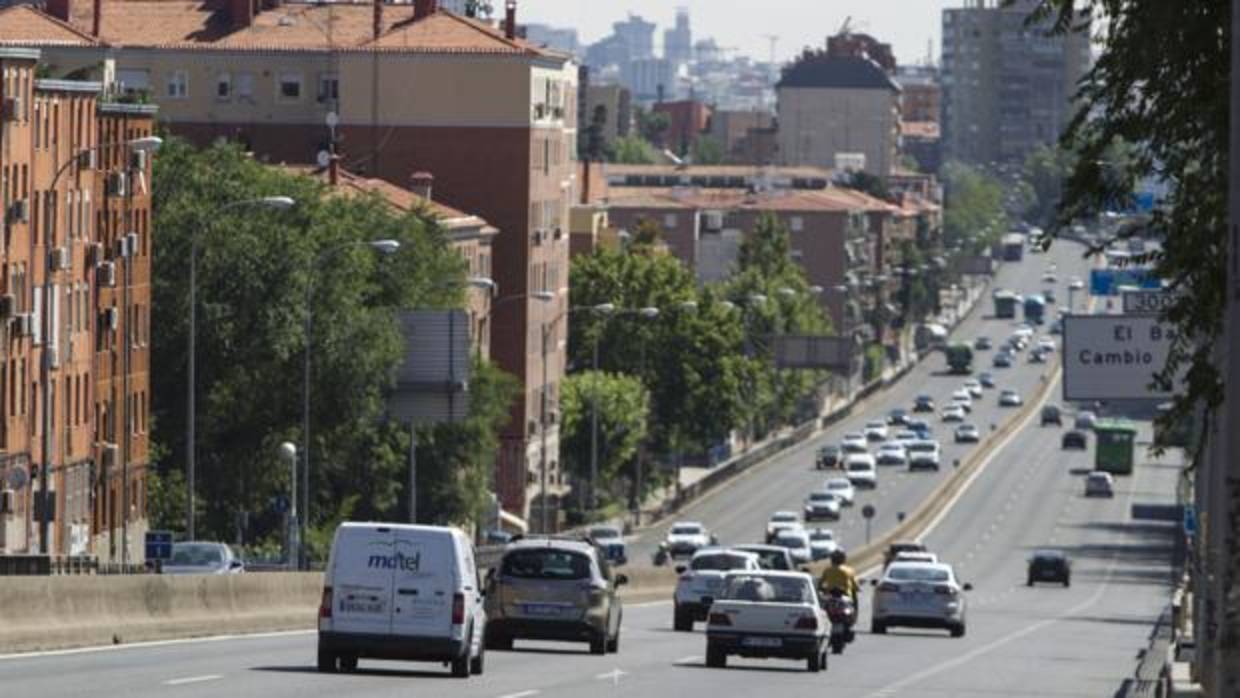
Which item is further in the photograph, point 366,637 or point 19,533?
point 19,533

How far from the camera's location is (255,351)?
105 metres

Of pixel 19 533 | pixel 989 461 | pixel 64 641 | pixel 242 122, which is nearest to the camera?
pixel 64 641

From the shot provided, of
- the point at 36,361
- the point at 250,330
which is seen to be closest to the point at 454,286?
the point at 250,330

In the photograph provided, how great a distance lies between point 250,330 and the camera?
10531 centimetres

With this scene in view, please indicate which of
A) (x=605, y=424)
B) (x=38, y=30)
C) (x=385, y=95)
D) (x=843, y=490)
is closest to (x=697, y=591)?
(x=38, y=30)

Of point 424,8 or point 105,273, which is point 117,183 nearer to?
point 105,273

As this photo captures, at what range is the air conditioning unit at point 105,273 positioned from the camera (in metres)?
92.1

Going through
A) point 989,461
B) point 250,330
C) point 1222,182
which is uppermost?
point 1222,182

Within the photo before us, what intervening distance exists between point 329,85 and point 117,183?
49.1 meters

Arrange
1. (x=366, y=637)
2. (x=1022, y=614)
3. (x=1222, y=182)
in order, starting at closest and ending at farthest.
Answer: (x=1222, y=182), (x=366, y=637), (x=1022, y=614)

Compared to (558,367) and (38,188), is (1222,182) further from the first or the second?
(558,367)

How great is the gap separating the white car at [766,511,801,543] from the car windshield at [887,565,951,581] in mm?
49473

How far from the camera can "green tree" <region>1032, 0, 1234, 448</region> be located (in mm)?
24969

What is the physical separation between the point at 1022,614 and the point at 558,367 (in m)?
64.4
